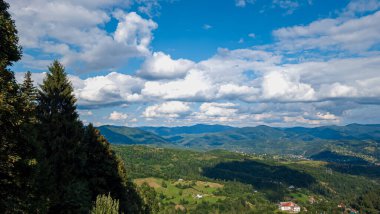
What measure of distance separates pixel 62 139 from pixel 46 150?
14.4ft

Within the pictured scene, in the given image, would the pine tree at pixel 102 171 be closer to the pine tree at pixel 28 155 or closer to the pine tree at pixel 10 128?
the pine tree at pixel 28 155

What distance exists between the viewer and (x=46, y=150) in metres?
31.6

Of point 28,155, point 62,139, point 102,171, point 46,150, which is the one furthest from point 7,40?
point 102,171

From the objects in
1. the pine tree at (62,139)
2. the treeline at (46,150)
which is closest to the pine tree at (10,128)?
the treeline at (46,150)

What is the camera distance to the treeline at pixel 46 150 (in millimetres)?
19922

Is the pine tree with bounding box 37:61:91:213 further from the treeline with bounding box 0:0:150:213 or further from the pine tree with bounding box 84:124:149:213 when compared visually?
the pine tree with bounding box 84:124:149:213

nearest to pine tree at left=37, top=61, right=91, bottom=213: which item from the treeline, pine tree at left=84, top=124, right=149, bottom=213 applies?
the treeline

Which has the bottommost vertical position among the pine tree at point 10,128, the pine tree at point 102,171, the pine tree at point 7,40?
the pine tree at point 102,171

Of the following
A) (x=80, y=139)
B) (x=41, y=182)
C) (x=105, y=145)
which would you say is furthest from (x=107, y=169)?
(x=41, y=182)

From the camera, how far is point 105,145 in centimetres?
5219

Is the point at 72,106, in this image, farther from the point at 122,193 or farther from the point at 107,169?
the point at 122,193

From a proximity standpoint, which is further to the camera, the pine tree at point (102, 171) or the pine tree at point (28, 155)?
the pine tree at point (102, 171)

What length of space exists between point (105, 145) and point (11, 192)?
31.9m

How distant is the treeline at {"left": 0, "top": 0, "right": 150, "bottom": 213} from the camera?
19922mm
